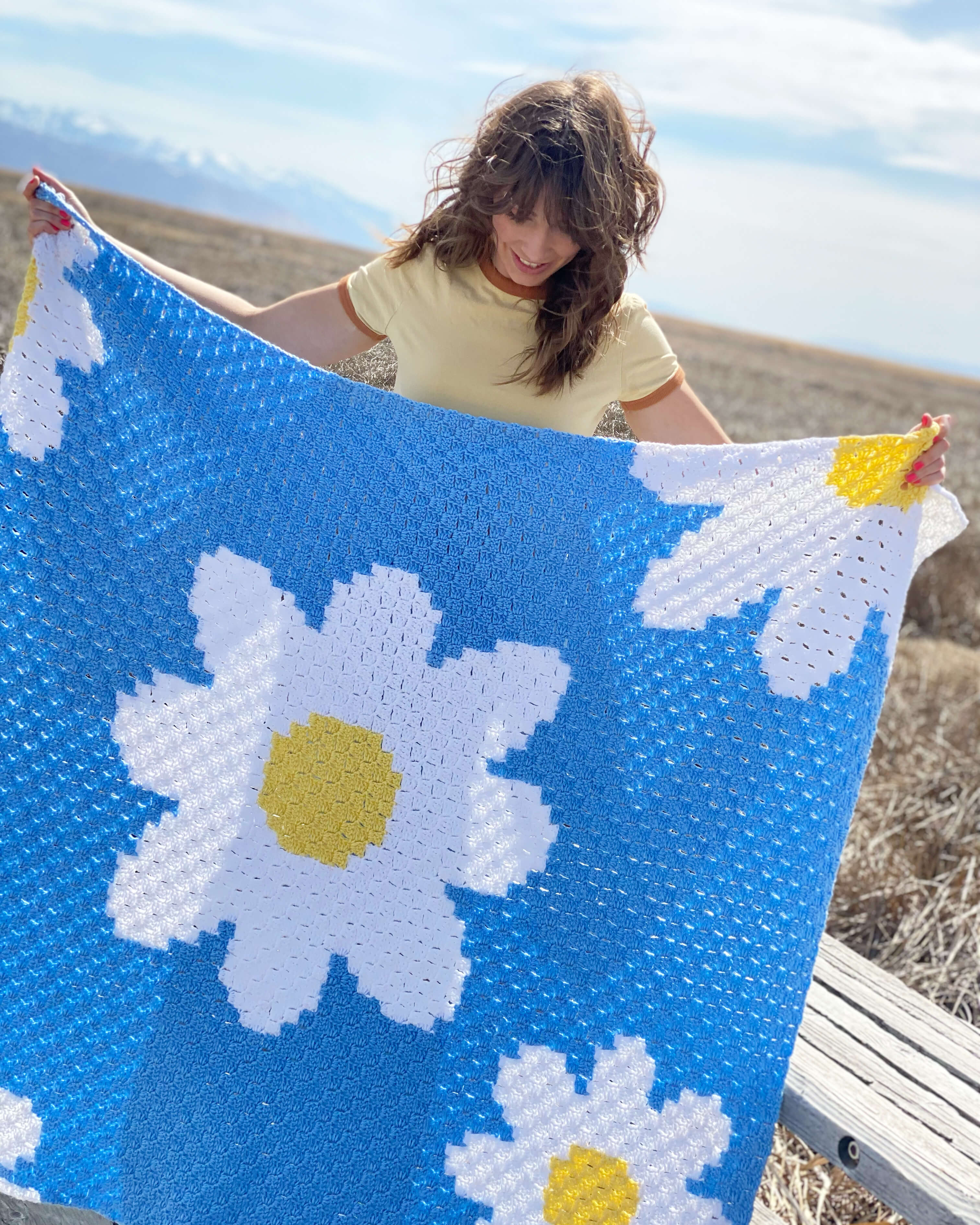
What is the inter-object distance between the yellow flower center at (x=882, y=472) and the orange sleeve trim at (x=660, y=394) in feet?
0.97

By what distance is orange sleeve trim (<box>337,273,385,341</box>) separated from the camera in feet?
5.54

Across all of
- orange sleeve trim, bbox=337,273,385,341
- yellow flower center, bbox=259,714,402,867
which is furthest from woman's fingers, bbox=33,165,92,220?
yellow flower center, bbox=259,714,402,867

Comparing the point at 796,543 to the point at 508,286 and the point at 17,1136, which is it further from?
the point at 17,1136

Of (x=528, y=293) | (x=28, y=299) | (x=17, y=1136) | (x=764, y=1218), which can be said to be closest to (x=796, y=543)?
(x=528, y=293)

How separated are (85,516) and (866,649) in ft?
3.94

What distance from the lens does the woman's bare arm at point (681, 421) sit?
1.70 meters

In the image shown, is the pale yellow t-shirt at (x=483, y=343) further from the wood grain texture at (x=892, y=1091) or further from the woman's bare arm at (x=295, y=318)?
the wood grain texture at (x=892, y=1091)

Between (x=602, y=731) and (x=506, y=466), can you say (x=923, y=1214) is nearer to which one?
(x=602, y=731)

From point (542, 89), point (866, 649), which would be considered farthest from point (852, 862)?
point (542, 89)

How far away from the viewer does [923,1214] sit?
1.31 metres

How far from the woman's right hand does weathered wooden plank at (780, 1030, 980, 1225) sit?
1.70m

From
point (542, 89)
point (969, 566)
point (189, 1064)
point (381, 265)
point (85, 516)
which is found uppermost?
point (969, 566)

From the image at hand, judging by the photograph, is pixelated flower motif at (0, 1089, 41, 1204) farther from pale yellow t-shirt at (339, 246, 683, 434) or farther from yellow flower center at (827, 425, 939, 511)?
yellow flower center at (827, 425, 939, 511)

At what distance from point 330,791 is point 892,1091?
967mm
